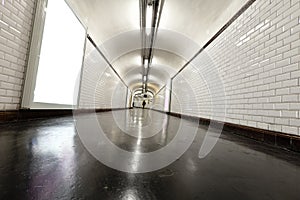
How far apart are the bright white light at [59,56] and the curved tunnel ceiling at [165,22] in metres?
0.46

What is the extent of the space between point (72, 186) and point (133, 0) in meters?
A: 4.47

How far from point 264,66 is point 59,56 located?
4.04 metres

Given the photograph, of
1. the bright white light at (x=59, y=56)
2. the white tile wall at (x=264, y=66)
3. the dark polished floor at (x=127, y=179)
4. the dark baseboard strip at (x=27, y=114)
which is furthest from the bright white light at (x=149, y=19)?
the dark polished floor at (x=127, y=179)

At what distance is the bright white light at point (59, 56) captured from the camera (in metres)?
3.06

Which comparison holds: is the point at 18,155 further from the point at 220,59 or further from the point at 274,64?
the point at 220,59

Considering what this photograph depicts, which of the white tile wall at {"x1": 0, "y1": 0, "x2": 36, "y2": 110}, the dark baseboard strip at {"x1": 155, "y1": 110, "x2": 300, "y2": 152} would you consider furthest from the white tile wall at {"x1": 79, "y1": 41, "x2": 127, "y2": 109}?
the dark baseboard strip at {"x1": 155, "y1": 110, "x2": 300, "y2": 152}

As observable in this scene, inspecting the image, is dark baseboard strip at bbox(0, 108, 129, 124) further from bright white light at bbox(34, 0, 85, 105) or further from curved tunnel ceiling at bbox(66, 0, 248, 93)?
curved tunnel ceiling at bbox(66, 0, 248, 93)

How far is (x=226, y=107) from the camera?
3.78 meters

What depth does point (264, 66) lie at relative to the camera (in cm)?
260

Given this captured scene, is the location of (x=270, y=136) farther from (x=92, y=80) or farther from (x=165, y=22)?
(x=92, y=80)

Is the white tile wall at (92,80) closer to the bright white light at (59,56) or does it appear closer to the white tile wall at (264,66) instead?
the bright white light at (59,56)

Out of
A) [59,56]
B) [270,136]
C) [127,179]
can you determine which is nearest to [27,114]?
[59,56]

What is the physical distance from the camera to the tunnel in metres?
0.82

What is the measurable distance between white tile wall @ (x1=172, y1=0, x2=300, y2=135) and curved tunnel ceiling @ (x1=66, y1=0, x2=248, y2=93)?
0.63 meters
